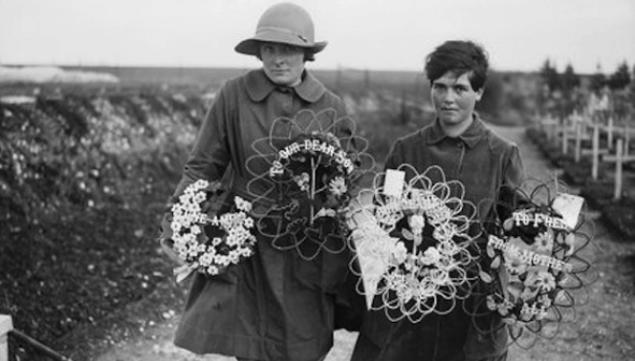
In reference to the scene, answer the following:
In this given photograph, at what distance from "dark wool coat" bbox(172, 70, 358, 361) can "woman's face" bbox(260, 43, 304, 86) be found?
0.08m

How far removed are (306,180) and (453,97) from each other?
76cm

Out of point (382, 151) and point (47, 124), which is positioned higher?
point (47, 124)

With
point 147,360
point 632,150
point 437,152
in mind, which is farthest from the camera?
point 632,150

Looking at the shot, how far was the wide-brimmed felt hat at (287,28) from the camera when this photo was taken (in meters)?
3.53

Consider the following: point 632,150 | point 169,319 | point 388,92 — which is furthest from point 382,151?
point 388,92

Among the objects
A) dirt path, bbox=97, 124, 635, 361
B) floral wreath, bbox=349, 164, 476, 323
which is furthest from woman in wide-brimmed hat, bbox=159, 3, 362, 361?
dirt path, bbox=97, 124, 635, 361

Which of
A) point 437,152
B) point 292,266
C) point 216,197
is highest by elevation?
point 437,152

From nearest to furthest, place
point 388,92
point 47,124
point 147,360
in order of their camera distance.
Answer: point 147,360 → point 47,124 → point 388,92

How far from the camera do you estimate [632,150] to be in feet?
53.9

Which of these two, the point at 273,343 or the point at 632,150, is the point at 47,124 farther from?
the point at 632,150

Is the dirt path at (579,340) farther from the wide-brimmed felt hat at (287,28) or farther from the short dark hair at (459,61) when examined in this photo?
the wide-brimmed felt hat at (287,28)

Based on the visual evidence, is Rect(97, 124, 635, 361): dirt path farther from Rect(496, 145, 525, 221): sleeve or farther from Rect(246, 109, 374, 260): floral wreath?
Rect(246, 109, 374, 260): floral wreath

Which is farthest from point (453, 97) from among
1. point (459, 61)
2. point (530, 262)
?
point (530, 262)

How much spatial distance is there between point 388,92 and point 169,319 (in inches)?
1071
